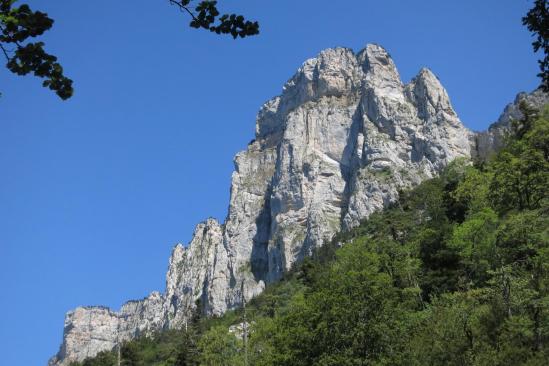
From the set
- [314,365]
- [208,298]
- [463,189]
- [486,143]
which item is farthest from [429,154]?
[314,365]

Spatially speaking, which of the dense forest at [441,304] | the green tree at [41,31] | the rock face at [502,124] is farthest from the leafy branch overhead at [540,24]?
the rock face at [502,124]

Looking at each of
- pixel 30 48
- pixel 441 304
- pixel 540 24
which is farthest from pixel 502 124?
pixel 30 48

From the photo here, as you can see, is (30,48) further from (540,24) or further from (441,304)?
(441,304)

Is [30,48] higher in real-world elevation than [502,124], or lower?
lower

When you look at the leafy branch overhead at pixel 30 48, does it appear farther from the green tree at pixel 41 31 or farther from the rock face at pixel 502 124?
the rock face at pixel 502 124

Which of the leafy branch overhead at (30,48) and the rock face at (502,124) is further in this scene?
the rock face at (502,124)

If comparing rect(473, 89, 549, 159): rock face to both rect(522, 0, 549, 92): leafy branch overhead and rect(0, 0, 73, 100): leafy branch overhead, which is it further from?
rect(0, 0, 73, 100): leafy branch overhead

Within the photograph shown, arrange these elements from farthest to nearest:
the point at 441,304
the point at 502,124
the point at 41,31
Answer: the point at 502,124, the point at 441,304, the point at 41,31

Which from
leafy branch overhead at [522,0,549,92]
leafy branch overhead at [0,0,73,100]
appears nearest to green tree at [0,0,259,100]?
leafy branch overhead at [0,0,73,100]

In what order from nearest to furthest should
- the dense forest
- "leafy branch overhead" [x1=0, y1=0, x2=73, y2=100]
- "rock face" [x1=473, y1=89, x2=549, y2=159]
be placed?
"leafy branch overhead" [x1=0, y1=0, x2=73, y2=100] → the dense forest → "rock face" [x1=473, y1=89, x2=549, y2=159]

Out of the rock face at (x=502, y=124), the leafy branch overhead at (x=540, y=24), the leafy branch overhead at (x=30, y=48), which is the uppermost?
the rock face at (x=502, y=124)

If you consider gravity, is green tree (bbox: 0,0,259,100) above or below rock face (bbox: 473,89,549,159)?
below

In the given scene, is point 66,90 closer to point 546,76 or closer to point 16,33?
point 16,33

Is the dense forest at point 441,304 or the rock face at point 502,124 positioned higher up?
the rock face at point 502,124
